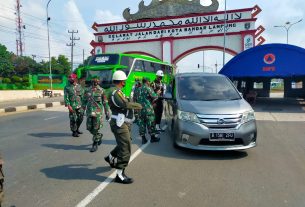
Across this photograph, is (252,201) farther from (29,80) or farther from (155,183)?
(29,80)

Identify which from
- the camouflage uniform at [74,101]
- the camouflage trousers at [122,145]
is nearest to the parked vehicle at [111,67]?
the camouflage uniform at [74,101]

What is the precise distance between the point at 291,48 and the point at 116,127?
14.9 meters

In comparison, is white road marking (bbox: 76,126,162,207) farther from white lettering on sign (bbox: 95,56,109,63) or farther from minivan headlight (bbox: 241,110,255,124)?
white lettering on sign (bbox: 95,56,109,63)

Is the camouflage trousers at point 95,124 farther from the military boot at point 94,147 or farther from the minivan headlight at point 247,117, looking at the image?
the minivan headlight at point 247,117

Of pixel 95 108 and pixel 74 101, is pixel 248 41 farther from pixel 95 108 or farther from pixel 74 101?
pixel 95 108

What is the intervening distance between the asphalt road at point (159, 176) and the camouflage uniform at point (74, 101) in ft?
3.18

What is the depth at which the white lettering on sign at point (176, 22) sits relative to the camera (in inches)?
1148

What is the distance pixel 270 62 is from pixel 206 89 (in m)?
11.6

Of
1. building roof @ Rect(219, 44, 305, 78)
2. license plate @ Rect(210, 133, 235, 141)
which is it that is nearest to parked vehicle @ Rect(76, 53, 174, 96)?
building roof @ Rect(219, 44, 305, 78)

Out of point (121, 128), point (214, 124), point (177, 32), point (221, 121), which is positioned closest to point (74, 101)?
point (121, 128)

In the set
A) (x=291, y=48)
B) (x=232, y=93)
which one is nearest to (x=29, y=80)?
(x=291, y=48)

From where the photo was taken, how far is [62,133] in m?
9.16

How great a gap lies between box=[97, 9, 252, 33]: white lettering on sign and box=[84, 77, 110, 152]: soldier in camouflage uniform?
83.3 ft

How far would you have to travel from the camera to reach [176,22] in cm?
3147
